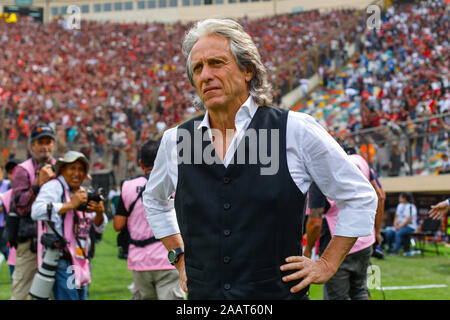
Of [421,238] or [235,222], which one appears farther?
[421,238]

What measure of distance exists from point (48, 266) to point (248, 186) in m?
2.62

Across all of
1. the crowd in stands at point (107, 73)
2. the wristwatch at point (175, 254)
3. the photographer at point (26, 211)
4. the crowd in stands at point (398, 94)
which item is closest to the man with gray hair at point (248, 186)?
the wristwatch at point (175, 254)

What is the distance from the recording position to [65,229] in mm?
4289

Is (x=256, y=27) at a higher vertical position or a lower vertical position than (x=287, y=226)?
higher

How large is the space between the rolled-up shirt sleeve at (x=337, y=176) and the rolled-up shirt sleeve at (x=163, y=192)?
1.72 ft

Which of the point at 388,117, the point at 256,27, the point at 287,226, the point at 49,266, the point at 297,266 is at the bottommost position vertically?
the point at 49,266

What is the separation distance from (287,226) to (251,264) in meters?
0.18

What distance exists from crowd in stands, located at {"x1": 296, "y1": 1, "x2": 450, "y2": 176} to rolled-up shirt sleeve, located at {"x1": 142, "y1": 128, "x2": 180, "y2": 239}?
908cm

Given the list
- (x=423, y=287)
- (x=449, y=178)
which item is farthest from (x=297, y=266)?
(x=449, y=178)

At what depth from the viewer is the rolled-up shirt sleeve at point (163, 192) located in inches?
92.2

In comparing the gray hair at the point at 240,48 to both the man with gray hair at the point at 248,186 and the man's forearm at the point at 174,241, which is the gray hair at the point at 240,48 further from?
the man's forearm at the point at 174,241

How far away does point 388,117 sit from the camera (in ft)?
55.8
